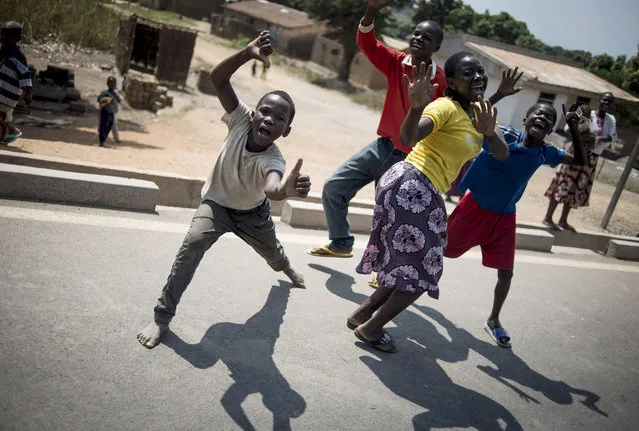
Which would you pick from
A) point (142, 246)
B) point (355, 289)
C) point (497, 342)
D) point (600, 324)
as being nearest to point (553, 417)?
point (497, 342)

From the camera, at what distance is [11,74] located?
249 inches

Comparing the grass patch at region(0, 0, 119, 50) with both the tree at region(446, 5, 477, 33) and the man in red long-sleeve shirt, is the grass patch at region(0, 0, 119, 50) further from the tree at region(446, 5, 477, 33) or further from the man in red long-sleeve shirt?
the tree at region(446, 5, 477, 33)

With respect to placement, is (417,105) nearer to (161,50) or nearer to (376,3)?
(376,3)

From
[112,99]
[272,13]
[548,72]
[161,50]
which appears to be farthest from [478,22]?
[112,99]

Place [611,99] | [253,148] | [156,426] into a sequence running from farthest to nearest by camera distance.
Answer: [611,99] → [253,148] → [156,426]

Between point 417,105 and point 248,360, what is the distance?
5.70ft

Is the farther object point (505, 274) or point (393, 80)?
point (393, 80)

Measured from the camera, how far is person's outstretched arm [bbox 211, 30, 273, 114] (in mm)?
3256

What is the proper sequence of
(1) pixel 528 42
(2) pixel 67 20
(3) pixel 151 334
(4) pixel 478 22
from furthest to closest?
(4) pixel 478 22 → (1) pixel 528 42 → (2) pixel 67 20 → (3) pixel 151 334

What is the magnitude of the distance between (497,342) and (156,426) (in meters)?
2.83

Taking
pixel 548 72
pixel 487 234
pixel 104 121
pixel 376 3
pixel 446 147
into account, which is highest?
pixel 548 72

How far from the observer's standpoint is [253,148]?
3.40 metres

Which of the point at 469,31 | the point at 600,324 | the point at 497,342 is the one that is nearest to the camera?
the point at 497,342

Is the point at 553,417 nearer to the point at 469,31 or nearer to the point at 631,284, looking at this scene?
the point at 631,284
